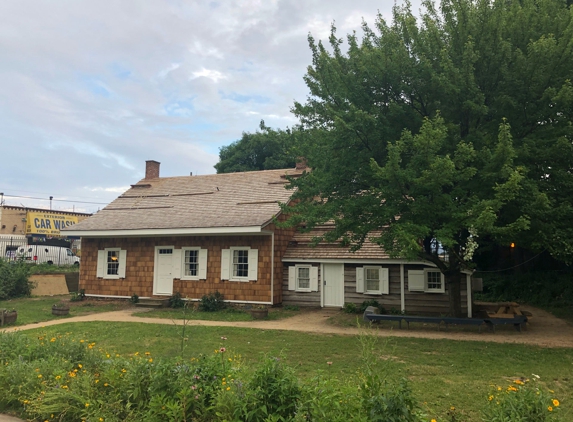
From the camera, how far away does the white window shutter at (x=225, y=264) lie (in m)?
18.4

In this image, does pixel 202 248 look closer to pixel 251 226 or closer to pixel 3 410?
pixel 251 226

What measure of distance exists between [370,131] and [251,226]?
6.73 metres

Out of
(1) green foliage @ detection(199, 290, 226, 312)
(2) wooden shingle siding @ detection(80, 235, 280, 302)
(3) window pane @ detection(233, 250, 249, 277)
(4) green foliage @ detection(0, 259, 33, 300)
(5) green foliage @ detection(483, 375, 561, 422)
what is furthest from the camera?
(4) green foliage @ detection(0, 259, 33, 300)

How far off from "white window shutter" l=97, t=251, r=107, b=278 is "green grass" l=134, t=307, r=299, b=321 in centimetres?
468

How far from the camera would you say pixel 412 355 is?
31.6 ft

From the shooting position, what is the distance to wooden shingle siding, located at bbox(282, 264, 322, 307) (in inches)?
707

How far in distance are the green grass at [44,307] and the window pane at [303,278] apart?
24.8 ft

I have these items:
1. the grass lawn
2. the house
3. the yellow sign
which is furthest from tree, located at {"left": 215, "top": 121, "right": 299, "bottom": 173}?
the grass lawn

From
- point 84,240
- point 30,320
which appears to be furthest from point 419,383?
point 84,240

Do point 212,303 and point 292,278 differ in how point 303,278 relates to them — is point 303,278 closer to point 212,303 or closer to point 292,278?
point 292,278

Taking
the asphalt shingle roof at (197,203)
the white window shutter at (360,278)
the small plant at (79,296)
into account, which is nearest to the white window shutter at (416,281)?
the white window shutter at (360,278)

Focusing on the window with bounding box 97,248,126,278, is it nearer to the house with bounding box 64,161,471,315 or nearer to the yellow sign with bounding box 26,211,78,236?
the house with bounding box 64,161,471,315

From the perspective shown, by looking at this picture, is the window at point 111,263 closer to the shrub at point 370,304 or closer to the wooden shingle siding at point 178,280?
the wooden shingle siding at point 178,280

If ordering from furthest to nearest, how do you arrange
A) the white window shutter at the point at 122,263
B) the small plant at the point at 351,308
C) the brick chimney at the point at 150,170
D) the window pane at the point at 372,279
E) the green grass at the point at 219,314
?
the brick chimney at the point at 150,170 < the white window shutter at the point at 122,263 < the window pane at the point at 372,279 < the small plant at the point at 351,308 < the green grass at the point at 219,314
